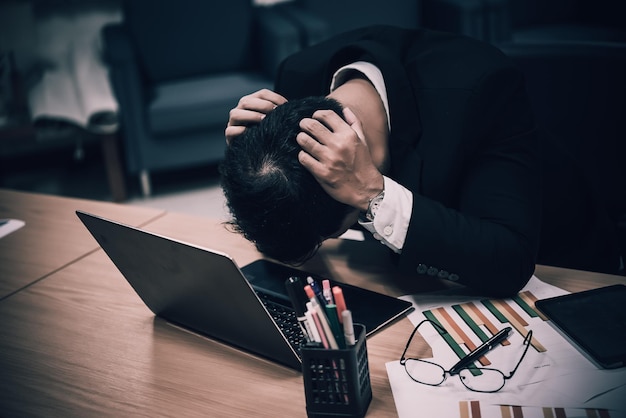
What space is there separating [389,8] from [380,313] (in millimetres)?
3013

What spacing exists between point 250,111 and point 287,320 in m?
0.39

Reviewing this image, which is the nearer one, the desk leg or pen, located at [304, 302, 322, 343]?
pen, located at [304, 302, 322, 343]

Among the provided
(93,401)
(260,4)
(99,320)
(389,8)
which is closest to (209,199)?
(260,4)

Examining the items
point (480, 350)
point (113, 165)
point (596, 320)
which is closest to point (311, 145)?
point (480, 350)

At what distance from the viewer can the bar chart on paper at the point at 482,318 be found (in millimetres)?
974

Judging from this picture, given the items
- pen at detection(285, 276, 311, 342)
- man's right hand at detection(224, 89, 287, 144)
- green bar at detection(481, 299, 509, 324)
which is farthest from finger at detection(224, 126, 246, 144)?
green bar at detection(481, 299, 509, 324)

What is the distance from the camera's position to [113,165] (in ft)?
10.7

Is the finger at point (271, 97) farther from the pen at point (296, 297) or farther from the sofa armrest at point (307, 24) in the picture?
the sofa armrest at point (307, 24)

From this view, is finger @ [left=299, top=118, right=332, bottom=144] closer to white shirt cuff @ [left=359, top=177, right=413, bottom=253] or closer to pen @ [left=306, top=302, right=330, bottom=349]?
white shirt cuff @ [left=359, top=177, right=413, bottom=253]

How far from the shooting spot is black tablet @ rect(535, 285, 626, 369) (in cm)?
92

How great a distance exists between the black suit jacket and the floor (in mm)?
1918

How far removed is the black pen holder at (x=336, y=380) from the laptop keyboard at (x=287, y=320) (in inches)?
5.3

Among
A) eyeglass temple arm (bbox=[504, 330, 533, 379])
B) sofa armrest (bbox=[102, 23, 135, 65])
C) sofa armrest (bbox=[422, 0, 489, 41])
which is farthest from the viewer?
sofa armrest (bbox=[422, 0, 489, 41])

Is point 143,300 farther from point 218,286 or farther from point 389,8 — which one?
point 389,8
